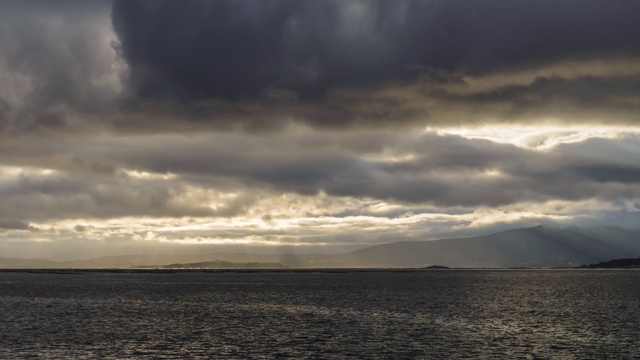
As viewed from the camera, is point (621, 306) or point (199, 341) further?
point (621, 306)

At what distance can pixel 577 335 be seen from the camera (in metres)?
108

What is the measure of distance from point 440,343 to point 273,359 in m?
26.6

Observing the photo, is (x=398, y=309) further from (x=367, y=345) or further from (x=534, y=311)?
(x=367, y=345)

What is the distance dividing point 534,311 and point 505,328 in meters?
41.3

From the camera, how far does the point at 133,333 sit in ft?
357

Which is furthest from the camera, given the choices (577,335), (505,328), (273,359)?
(505,328)

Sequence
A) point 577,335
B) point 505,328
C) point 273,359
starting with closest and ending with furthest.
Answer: point 273,359 → point 577,335 → point 505,328

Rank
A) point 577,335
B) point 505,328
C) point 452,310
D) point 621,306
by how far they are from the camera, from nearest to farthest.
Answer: point 577,335
point 505,328
point 452,310
point 621,306

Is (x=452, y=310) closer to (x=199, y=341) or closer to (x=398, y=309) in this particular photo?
(x=398, y=309)

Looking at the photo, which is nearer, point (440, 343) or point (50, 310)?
point (440, 343)

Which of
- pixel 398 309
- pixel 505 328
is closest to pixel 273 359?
pixel 505 328

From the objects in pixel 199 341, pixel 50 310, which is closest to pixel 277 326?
pixel 199 341

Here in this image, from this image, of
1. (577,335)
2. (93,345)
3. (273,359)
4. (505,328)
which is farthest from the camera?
(505,328)

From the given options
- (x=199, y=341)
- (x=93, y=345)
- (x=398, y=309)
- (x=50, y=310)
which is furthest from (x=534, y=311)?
(x=50, y=310)
